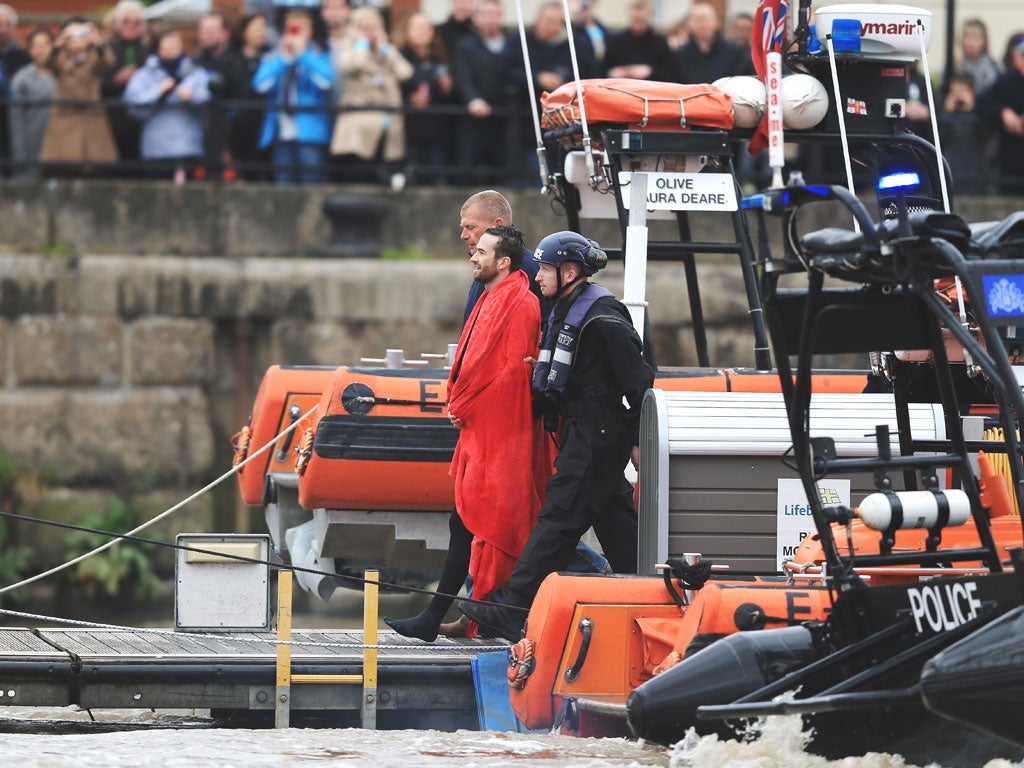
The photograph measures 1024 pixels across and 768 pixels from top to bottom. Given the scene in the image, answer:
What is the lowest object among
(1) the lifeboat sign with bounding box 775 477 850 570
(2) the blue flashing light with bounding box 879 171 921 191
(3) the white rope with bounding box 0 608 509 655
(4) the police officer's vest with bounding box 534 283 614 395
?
(3) the white rope with bounding box 0 608 509 655

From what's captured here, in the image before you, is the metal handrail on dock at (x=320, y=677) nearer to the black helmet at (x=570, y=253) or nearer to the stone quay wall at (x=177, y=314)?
the black helmet at (x=570, y=253)

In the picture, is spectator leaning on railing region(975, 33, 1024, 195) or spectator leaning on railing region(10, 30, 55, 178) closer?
spectator leaning on railing region(10, 30, 55, 178)

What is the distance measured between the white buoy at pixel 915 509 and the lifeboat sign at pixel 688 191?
3693 mm

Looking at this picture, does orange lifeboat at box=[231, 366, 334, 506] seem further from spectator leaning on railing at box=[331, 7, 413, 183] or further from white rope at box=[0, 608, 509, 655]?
spectator leaning on railing at box=[331, 7, 413, 183]

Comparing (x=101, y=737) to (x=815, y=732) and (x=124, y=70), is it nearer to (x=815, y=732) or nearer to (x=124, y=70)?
(x=815, y=732)

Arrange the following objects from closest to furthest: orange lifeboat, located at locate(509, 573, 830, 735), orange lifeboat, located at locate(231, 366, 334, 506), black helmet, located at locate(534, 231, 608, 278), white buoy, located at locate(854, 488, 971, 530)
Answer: white buoy, located at locate(854, 488, 971, 530)
orange lifeboat, located at locate(509, 573, 830, 735)
black helmet, located at locate(534, 231, 608, 278)
orange lifeboat, located at locate(231, 366, 334, 506)

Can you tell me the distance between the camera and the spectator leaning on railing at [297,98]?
15195 mm

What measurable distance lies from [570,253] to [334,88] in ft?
23.1

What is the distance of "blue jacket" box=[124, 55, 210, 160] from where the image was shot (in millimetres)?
15289

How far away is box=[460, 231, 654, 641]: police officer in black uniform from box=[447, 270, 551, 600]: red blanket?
15cm

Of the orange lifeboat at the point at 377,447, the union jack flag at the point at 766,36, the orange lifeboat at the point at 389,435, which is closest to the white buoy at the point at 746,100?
the union jack flag at the point at 766,36

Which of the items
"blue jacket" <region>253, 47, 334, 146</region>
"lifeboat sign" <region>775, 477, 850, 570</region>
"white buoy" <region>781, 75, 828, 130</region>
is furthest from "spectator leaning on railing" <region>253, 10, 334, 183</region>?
"lifeboat sign" <region>775, 477, 850, 570</region>

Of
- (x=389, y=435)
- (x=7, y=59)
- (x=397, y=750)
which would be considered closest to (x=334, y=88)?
(x=7, y=59)

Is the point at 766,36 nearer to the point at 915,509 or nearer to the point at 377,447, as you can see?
the point at 377,447
